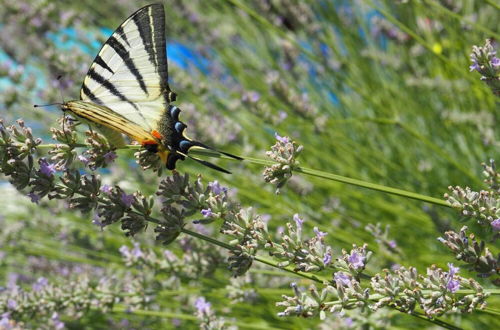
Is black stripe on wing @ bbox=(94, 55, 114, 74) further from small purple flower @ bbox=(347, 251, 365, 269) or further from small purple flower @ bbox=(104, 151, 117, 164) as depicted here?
small purple flower @ bbox=(347, 251, 365, 269)

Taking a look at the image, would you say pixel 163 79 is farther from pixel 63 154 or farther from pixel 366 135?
pixel 366 135

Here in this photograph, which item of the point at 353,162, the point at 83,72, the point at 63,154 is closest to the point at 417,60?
the point at 353,162

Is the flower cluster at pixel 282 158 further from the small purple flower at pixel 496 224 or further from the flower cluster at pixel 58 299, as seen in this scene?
the flower cluster at pixel 58 299

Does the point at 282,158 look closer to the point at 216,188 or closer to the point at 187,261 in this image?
the point at 216,188

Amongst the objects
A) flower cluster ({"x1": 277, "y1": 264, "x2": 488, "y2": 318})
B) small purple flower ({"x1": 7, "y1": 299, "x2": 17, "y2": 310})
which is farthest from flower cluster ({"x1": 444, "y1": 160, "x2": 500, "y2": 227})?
small purple flower ({"x1": 7, "y1": 299, "x2": 17, "y2": 310})

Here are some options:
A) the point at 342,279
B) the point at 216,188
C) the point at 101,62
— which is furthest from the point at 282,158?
the point at 101,62

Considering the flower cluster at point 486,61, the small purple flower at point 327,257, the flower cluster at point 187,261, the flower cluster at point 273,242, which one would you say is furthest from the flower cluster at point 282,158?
the flower cluster at point 187,261
